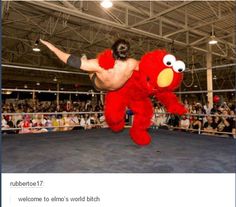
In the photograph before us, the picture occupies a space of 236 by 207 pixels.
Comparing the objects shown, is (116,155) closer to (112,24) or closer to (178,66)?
(178,66)

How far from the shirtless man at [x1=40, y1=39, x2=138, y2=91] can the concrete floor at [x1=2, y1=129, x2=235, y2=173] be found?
26.0 inches

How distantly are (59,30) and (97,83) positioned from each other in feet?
19.1

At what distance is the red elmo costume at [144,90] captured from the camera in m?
1.98

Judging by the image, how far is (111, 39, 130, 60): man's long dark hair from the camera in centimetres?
194

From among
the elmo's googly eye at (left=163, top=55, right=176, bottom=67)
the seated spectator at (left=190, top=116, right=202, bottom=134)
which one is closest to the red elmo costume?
the elmo's googly eye at (left=163, top=55, right=176, bottom=67)

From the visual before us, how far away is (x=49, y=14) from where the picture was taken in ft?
20.2

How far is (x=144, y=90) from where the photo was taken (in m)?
2.25

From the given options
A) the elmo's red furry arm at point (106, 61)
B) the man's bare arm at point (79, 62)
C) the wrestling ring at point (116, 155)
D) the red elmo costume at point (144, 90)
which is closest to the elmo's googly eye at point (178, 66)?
the red elmo costume at point (144, 90)

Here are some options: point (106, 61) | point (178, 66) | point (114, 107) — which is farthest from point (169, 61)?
point (114, 107)

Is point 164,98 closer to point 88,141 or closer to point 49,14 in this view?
point 88,141

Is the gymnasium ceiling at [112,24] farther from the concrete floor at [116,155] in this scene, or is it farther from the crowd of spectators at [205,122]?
the concrete floor at [116,155]

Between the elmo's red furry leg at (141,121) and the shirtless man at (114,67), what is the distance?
0.41 meters
